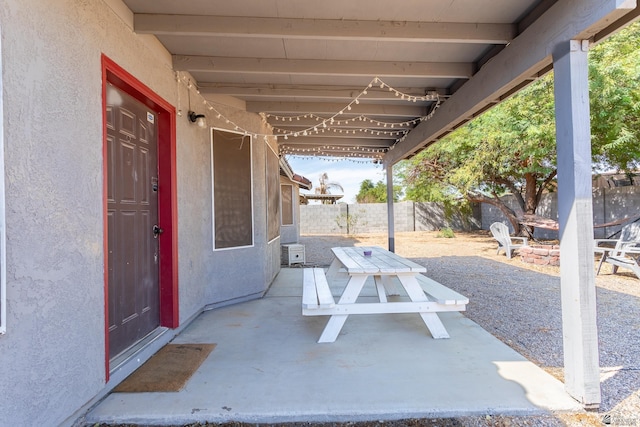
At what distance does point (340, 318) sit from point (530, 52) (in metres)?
2.54

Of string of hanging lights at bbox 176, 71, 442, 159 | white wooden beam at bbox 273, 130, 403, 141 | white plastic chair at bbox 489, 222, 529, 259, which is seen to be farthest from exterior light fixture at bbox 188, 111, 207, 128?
white plastic chair at bbox 489, 222, 529, 259

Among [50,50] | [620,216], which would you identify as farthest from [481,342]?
[620,216]

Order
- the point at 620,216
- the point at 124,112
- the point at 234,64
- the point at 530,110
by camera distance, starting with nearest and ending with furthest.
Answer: the point at 124,112
the point at 234,64
the point at 530,110
the point at 620,216

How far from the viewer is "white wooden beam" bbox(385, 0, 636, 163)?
1896 mm

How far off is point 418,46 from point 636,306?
4.17 meters

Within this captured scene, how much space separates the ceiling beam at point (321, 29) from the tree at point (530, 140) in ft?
10.6

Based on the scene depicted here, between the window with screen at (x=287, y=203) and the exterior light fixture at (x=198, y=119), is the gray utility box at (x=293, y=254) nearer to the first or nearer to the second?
the window with screen at (x=287, y=203)

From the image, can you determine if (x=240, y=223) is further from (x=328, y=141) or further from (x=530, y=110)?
(x=530, y=110)

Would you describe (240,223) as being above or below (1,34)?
below

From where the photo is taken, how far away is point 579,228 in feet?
6.79

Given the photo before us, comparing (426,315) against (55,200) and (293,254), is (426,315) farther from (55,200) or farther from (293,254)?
(293,254)

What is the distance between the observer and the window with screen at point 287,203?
9.52 m

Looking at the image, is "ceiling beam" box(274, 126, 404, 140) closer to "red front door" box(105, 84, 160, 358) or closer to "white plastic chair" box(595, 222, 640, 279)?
"red front door" box(105, 84, 160, 358)

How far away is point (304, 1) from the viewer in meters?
2.39
